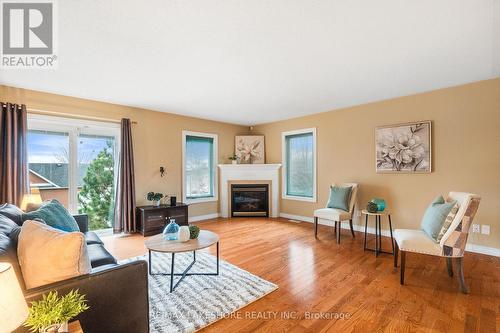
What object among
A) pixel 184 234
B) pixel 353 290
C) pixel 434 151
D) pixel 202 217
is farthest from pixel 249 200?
pixel 434 151

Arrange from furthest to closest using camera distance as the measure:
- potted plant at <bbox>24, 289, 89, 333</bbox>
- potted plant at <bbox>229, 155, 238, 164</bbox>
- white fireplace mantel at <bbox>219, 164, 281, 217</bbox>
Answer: potted plant at <bbox>229, 155, 238, 164</bbox>, white fireplace mantel at <bbox>219, 164, 281, 217</bbox>, potted plant at <bbox>24, 289, 89, 333</bbox>

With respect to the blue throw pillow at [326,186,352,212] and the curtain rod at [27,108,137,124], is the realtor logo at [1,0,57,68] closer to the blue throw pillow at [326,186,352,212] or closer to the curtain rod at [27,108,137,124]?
Result: the curtain rod at [27,108,137,124]

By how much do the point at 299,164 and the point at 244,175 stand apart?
53.4 inches

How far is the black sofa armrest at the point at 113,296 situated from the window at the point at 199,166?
12.1 ft

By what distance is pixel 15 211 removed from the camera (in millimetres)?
2096

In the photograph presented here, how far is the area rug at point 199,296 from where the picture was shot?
1.82 meters

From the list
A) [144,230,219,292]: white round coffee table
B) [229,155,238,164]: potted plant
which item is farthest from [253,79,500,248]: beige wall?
[144,230,219,292]: white round coffee table

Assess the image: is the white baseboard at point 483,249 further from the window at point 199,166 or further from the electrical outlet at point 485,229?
the window at point 199,166

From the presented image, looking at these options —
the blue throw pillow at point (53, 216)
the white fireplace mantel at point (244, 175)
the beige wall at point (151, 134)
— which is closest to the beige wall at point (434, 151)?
the white fireplace mantel at point (244, 175)

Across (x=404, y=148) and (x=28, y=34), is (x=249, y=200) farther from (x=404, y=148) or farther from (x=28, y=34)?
(x=28, y=34)

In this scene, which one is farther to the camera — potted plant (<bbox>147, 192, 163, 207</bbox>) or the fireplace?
the fireplace

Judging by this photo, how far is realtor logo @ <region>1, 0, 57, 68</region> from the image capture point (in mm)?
1744

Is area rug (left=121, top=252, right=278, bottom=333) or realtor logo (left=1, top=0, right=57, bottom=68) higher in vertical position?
realtor logo (left=1, top=0, right=57, bottom=68)

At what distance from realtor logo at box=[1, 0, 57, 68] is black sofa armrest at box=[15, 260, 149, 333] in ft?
6.43
